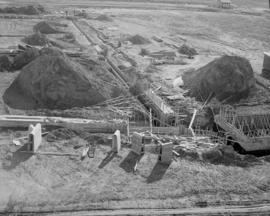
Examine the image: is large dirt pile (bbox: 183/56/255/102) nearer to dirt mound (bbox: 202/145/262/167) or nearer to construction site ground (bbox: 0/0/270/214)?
construction site ground (bbox: 0/0/270/214)

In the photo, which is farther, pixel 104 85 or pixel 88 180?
pixel 104 85

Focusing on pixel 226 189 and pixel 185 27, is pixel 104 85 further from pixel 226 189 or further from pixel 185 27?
pixel 185 27

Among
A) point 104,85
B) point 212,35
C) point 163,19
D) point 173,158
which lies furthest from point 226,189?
point 163,19

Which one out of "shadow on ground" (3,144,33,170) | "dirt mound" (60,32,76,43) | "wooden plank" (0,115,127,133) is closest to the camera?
"shadow on ground" (3,144,33,170)

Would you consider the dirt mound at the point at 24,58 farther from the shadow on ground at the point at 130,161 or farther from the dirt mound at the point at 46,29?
the dirt mound at the point at 46,29

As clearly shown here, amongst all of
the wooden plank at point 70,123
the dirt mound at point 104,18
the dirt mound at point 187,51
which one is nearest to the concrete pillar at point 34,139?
the wooden plank at point 70,123

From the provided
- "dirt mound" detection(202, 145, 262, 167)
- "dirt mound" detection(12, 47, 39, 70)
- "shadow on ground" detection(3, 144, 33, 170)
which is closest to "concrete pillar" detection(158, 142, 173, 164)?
"dirt mound" detection(202, 145, 262, 167)
